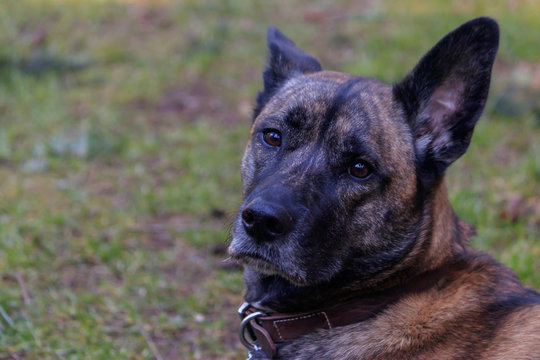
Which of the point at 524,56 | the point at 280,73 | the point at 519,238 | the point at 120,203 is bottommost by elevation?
the point at 120,203

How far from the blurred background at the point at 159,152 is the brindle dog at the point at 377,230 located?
93 cm

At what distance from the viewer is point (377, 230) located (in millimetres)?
3102

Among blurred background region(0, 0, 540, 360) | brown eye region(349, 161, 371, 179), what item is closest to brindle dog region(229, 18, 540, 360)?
brown eye region(349, 161, 371, 179)

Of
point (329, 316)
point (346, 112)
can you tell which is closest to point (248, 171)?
point (346, 112)

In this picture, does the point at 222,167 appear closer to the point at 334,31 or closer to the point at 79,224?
the point at 79,224

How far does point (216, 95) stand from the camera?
7859mm

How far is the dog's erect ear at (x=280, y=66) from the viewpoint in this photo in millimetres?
3885

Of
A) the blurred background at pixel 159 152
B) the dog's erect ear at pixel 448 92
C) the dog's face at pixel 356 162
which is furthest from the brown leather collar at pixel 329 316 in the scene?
the blurred background at pixel 159 152

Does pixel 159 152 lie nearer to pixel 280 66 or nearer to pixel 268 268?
pixel 280 66

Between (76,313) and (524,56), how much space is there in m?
6.47

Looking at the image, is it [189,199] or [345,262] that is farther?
[189,199]

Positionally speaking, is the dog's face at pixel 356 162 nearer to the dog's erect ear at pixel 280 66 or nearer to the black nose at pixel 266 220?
the black nose at pixel 266 220

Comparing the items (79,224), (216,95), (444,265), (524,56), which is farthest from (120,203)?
(524,56)

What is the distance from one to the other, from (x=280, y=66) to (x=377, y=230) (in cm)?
144
